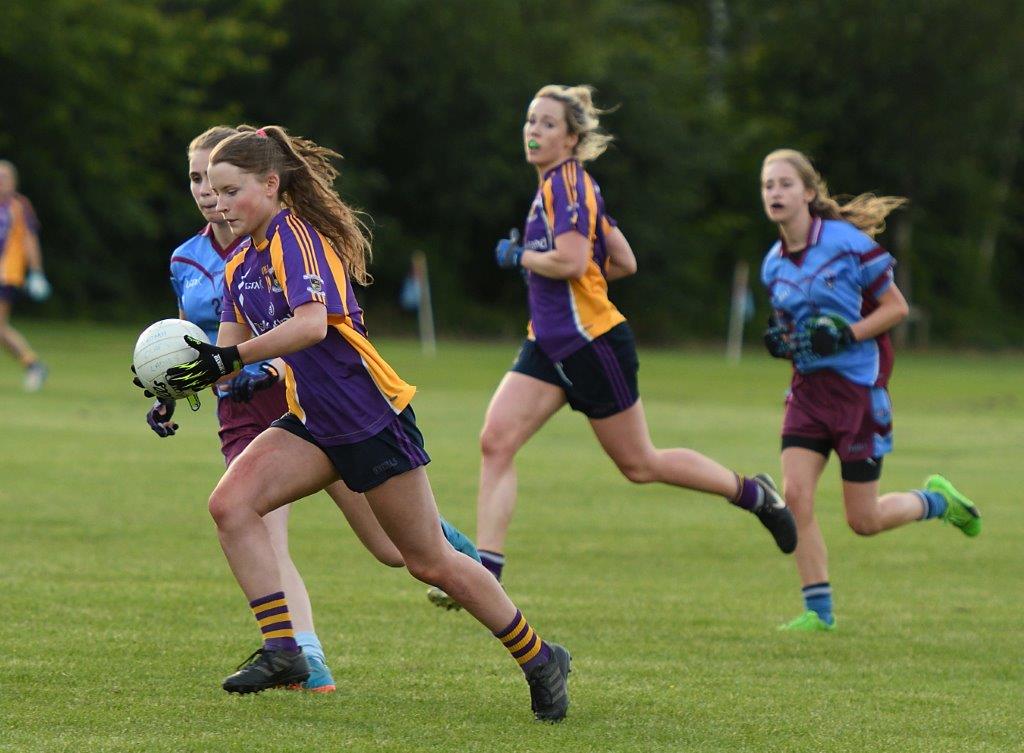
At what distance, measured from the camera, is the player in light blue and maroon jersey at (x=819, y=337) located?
767 cm

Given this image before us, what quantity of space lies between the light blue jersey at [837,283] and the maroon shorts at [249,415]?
2.61 meters

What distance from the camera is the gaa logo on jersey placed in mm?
5141

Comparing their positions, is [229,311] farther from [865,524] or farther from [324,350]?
[865,524]

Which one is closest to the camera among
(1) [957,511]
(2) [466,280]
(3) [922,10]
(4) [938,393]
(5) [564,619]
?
(5) [564,619]

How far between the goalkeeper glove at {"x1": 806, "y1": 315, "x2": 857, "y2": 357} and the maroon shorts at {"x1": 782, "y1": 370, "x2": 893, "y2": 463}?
174mm

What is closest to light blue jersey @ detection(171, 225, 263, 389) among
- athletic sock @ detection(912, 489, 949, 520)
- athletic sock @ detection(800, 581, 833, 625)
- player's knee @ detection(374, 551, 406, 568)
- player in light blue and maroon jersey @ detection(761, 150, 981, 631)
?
player's knee @ detection(374, 551, 406, 568)

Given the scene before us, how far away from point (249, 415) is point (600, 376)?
2095 mm

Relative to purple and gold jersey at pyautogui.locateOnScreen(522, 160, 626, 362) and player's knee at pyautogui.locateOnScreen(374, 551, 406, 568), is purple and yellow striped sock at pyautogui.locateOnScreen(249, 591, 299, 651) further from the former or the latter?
purple and gold jersey at pyautogui.locateOnScreen(522, 160, 626, 362)

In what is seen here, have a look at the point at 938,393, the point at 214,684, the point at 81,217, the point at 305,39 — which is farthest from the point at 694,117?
the point at 214,684

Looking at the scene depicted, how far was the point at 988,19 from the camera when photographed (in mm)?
46625

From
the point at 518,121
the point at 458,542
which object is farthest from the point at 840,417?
the point at 518,121

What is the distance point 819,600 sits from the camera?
754 centimetres

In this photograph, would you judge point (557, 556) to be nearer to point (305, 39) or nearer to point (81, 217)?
point (81, 217)

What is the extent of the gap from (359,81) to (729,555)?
97.2 feet
